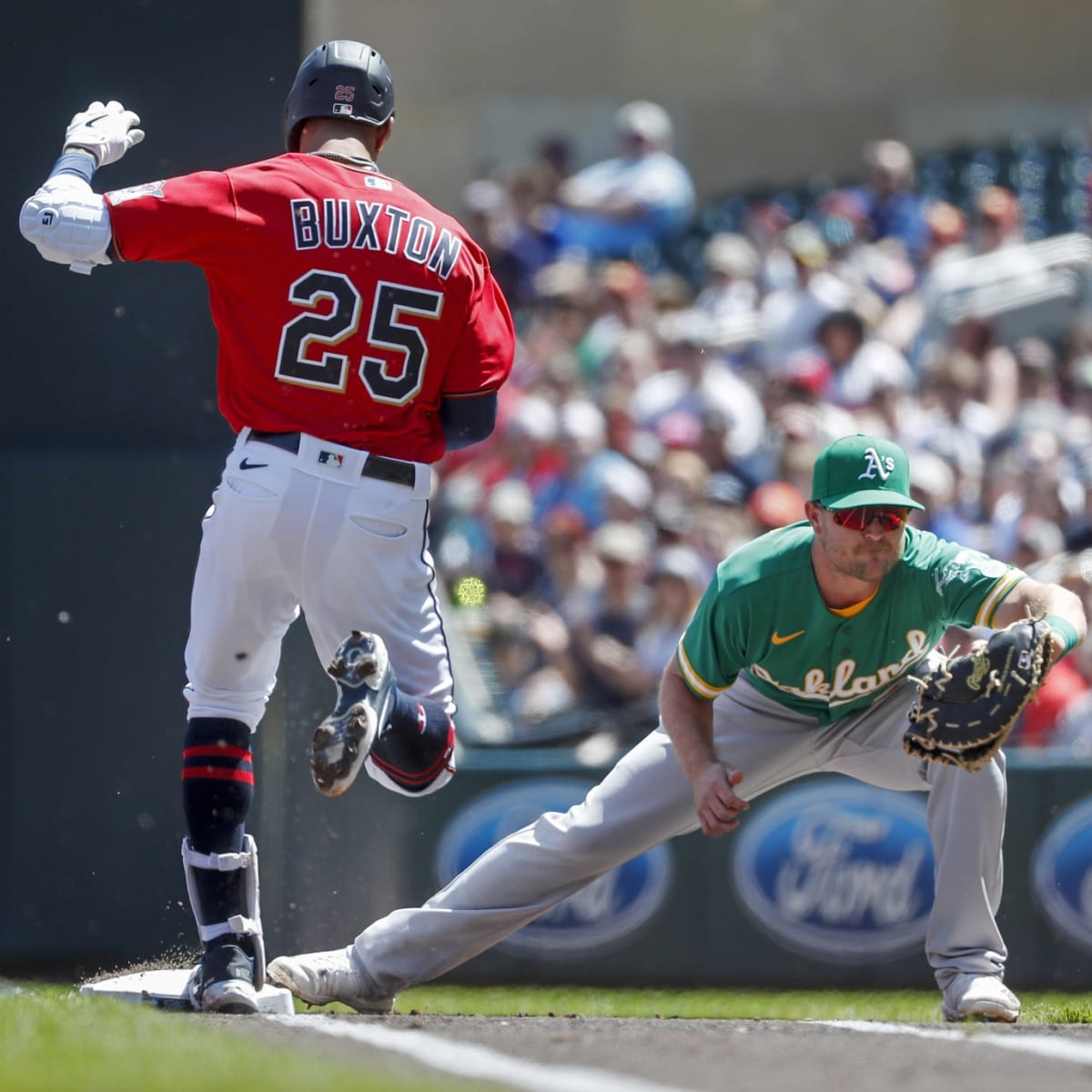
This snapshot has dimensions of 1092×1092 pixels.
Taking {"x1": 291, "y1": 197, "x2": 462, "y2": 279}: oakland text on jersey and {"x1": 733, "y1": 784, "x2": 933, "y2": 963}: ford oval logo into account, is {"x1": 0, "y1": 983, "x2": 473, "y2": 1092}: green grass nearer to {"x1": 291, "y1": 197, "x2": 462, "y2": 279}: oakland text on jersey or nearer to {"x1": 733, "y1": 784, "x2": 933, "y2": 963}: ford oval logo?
{"x1": 291, "y1": 197, "x2": 462, "y2": 279}: oakland text on jersey

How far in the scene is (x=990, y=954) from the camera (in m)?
4.85

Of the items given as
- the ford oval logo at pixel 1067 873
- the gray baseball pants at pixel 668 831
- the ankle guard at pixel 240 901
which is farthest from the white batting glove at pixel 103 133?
the ford oval logo at pixel 1067 873

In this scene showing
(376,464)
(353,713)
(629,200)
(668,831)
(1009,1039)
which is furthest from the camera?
(629,200)

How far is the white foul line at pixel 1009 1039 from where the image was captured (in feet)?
12.5

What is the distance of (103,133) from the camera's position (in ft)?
15.5

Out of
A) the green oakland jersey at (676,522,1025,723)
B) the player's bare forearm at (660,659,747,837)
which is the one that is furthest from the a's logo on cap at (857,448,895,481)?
the player's bare forearm at (660,659,747,837)

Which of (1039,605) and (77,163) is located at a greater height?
(77,163)

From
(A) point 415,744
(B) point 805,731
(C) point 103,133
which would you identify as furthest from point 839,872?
(C) point 103,133

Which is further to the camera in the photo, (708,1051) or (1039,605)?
(1039,605)

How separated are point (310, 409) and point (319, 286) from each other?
305 mm

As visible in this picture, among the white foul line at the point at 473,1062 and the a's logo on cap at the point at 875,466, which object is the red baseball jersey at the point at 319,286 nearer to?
the a's logo on cap at the point at 875,466

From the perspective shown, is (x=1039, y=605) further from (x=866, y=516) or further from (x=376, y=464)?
(x=376, y=464)

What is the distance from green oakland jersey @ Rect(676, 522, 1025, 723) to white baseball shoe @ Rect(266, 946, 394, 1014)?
1.24 metres

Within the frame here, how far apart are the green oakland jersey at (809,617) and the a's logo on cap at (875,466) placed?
11.5 inches
